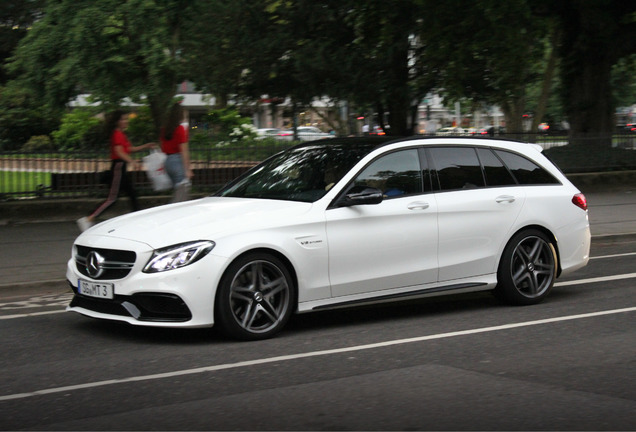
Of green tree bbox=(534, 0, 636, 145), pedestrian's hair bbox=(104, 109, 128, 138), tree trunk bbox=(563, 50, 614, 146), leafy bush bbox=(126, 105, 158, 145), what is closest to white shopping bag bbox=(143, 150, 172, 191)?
pedestrian's hair bbox=(104, 109, 128, 138)

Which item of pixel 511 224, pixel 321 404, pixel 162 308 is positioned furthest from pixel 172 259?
pixel 511 224

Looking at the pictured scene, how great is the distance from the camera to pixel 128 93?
21.5 meters

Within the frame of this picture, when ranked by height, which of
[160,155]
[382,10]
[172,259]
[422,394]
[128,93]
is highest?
[382,10]

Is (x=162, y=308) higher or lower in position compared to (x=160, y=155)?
lower

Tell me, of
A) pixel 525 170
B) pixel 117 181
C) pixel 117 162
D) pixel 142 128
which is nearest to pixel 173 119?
pixel 117 162

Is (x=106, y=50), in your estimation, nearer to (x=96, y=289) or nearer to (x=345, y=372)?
(x=96, y=289)

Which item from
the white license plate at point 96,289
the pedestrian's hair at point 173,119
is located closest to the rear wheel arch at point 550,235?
the white license plate at point 96,289

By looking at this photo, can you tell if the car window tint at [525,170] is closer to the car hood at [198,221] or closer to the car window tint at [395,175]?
the car window tint at [395,175]

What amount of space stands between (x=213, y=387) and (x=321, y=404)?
2.65ft

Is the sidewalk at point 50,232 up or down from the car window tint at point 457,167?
down

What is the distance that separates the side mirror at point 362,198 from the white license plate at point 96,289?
77.8 inches

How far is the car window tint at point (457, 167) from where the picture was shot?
868 centimetres

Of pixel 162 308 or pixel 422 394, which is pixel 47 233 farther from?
pixel 422 394

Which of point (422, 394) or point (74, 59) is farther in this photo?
point (74, 59)
